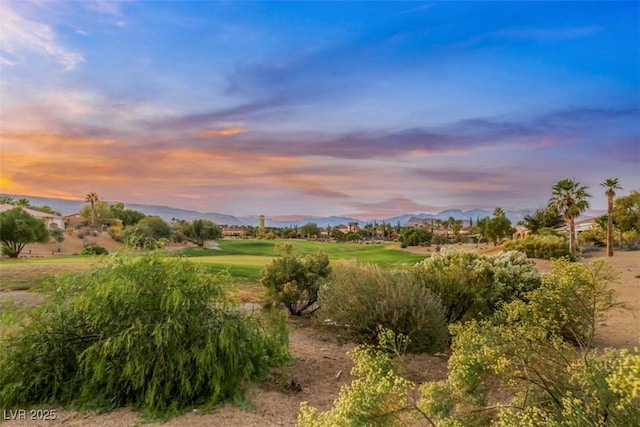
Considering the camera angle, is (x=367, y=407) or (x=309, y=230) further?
(x=309, y=230)

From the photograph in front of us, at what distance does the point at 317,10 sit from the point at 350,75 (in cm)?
368

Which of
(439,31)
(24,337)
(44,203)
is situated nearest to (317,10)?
(439,31)

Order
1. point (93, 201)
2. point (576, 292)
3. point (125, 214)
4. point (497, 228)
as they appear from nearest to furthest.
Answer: point (576, 292)
point (93, 201)
point (125, 214)
point (497, 228)

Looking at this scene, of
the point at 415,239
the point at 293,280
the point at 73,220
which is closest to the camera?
the point at 293,280

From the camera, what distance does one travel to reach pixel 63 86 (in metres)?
11.4

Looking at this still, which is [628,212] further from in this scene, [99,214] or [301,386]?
[99,214]

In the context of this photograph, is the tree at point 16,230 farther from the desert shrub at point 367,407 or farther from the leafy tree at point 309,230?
the desert shrub at point 367,407

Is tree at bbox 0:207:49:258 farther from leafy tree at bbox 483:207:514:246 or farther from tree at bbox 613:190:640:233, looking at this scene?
tree at bbox 613:190:640:233

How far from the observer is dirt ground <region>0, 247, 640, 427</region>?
503 centimetres

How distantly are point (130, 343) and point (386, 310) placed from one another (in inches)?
170

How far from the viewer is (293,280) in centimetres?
1155

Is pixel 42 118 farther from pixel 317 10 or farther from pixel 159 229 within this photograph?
pixel 159 229

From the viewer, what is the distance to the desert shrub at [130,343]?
17.6ft

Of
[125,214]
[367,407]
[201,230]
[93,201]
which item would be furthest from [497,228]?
[367,407]
